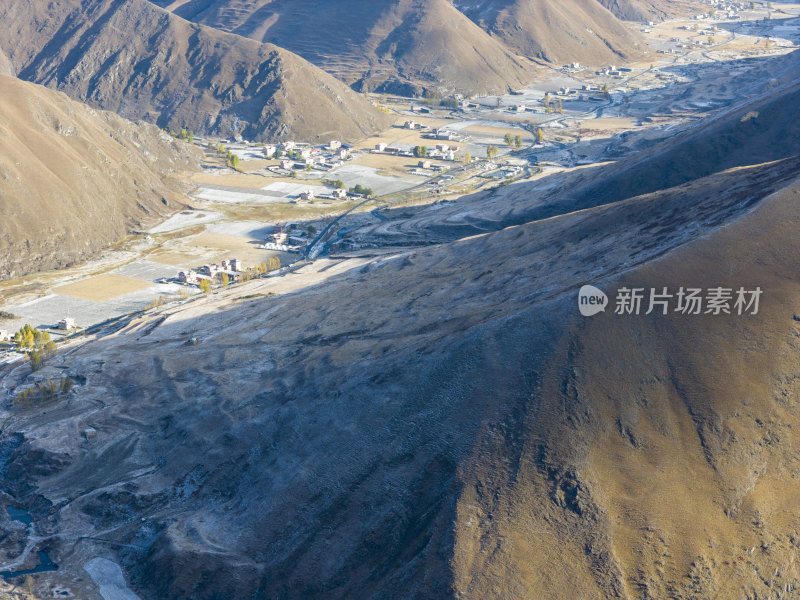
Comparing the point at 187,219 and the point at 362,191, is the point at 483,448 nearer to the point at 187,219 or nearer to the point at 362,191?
the point at 187,219

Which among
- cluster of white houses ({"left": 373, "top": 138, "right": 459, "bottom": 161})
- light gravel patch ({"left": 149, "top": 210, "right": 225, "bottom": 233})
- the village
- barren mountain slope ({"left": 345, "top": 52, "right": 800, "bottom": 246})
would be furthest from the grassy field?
cluster of white houses ({"left": 373, "top": 138, "right": 459, "bottom": 161})

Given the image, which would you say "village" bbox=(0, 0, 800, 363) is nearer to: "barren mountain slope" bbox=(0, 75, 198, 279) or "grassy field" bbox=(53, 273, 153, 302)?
"grassy field" bbox=(53, 273, 153, 302)

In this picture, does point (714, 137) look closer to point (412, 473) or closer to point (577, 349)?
point (577, 349)

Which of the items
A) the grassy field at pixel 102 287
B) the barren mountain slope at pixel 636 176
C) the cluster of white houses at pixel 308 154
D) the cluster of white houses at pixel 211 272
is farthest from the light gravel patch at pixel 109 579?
the cluster of white houses at pixel 308 154

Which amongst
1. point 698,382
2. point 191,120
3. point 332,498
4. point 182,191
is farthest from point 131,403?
point 191,120

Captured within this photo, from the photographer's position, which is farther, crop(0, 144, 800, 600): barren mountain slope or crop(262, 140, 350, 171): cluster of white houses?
crop(262, 140, 350, 171): cluster of white houses
